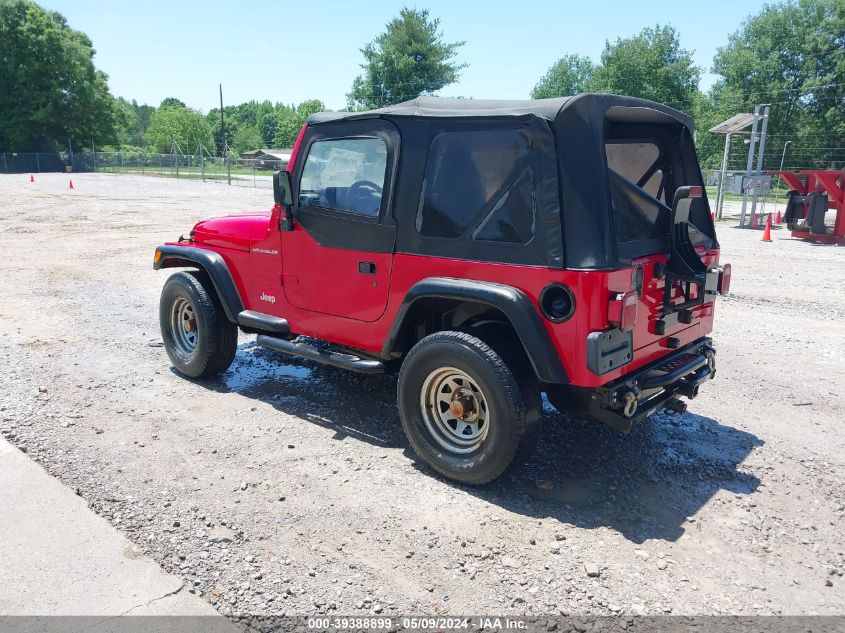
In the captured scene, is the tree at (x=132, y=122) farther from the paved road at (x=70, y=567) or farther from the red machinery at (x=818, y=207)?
the paved road at (x=70, y=567)

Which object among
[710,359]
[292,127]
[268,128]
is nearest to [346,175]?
[710,359]

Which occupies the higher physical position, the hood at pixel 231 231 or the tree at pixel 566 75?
the tree at pixel 566 75

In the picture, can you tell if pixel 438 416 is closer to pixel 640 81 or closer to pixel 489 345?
pixel 489 345

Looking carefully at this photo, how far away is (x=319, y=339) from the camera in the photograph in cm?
485

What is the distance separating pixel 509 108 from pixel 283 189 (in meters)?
1.81

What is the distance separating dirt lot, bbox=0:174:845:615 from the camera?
9.76 ft

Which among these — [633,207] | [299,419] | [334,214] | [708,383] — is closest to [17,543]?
[299,419]

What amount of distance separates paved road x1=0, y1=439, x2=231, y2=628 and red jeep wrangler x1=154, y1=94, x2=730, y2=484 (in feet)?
5.48

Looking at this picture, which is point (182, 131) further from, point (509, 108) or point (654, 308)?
point (654, 308)

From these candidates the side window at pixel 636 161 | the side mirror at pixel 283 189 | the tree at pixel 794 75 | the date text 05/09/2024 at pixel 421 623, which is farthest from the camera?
the tree at pixel 794 75

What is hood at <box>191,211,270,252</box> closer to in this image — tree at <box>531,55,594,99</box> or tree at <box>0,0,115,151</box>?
tree at <box>0,0,115,151</box>

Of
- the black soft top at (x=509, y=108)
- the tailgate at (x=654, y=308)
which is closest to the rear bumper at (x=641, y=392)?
the tailgate at (x=654, y=308)

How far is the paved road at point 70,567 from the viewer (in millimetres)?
2830

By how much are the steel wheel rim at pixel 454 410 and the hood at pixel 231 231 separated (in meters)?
2.03
